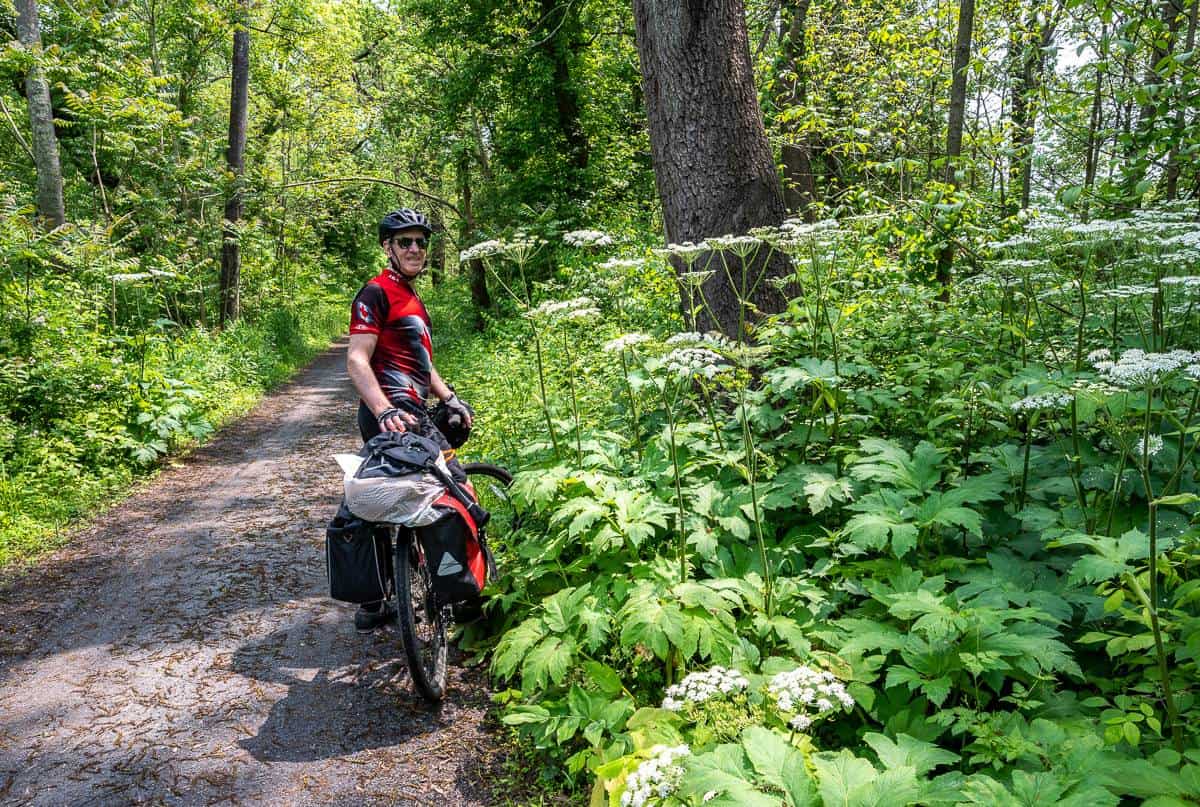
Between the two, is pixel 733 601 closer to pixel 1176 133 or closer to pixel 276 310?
pixel 1176 133

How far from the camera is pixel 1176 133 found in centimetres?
407

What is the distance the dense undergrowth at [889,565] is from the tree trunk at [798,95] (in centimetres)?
351

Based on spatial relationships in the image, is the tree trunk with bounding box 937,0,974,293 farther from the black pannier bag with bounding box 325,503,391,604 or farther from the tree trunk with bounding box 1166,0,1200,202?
the black pannier bag with bounding box 325,503,391,604

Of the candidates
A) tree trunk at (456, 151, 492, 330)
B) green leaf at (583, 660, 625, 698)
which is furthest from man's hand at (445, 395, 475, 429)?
tree trunk at (456, 151, 492, 330)

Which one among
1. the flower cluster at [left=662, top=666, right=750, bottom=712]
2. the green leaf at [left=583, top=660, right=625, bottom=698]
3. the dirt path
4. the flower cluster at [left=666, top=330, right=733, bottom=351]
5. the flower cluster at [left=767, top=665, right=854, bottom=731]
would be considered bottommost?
the dirt path

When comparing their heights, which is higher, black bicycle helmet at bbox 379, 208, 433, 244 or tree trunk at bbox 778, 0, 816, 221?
tree trunk at bbox 778, 0, 816, 221

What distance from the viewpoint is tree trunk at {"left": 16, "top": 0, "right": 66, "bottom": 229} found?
9844 mm

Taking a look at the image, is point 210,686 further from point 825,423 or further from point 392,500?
→ point 825,423

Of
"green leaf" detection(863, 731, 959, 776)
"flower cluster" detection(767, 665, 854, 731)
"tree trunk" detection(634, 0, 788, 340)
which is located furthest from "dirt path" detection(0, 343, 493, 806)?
"tree trunk" detection(634, 0, 788, 340)

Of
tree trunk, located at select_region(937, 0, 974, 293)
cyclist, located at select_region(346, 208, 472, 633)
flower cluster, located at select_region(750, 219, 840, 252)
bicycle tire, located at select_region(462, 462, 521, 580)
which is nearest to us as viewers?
flower cluster, located at select_region(750, 219, 840, 252)

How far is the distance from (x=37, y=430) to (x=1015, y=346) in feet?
32.0

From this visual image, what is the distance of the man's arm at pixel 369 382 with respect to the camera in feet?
12.3

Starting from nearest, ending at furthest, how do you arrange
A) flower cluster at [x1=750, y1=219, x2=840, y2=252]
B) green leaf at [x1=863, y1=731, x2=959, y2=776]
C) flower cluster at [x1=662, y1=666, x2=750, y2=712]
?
green leaf at [x1=863, y1=731, x2=959, y2=776], flower cluster at [x1=662, y1=666, x2=750, y2=712], flower cluster at [x1=750, y1=219, x2=840, y2=252]

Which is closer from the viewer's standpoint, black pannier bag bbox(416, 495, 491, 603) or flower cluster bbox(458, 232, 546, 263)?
black pannier bag bbox(416, 495, 491, 603)
